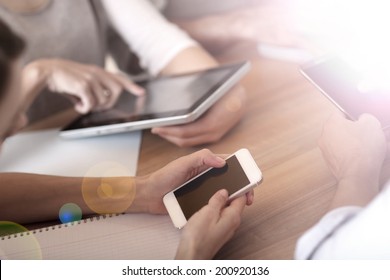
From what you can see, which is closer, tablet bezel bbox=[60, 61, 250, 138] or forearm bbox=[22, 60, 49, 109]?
Answer: tablet bezel bbox=[60, 61, 250, 138]

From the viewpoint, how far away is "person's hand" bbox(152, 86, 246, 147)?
0.55 meters

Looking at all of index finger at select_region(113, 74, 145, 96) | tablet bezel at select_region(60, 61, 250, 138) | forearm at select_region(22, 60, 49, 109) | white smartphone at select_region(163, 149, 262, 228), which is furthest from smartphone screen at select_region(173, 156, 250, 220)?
forearm at select_region(22, 60, 49, 109)

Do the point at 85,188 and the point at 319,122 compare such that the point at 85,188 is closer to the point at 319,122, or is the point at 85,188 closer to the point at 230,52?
the point at 319,122

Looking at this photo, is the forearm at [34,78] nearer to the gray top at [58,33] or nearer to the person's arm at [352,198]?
the gray top at [58,33]

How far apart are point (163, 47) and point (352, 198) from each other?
0.45 metres

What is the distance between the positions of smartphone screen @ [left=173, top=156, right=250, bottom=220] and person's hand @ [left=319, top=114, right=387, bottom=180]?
0.28 feet

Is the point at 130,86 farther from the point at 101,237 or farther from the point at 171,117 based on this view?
the point at 101,237

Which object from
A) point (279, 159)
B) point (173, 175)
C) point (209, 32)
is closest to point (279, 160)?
point (279, 159)

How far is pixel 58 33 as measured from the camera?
783mm

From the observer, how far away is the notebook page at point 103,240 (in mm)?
442

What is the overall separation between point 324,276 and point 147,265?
155 millimetres

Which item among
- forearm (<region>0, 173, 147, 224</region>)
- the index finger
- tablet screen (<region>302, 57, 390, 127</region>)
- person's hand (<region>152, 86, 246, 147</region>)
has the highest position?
tablet screen (<region>302, 57, 390, 127</region>)

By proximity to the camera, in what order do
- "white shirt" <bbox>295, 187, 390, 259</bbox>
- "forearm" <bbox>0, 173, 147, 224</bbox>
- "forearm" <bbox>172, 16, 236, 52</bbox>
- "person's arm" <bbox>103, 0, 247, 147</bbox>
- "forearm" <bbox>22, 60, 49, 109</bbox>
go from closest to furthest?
"white shirt" <bbox>295, 187, 390, 259</bbox>
"forearm" <bbox>0, 173, 147, 224</bbox>
"person's arm" <bbox>103, 0, 247, 147</bbox>
"forearm" <bbox>22, 60, 49, 109</bbox>
"forearm" <bbox>172, 16, 236, 52</bbox>

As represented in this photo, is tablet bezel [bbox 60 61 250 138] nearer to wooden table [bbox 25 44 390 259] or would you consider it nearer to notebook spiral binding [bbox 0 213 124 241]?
wooden table [bbox 25 44 390 259]
